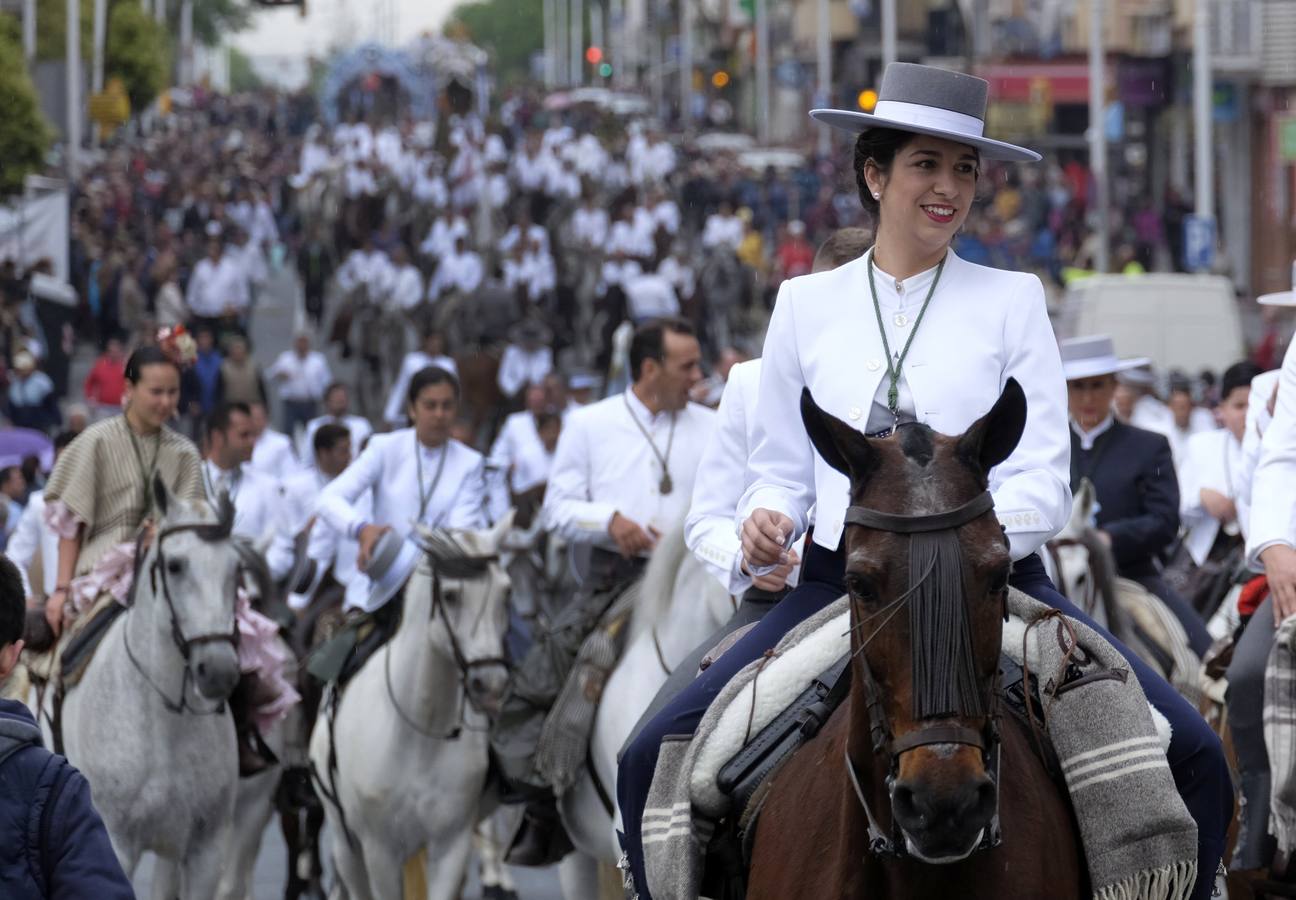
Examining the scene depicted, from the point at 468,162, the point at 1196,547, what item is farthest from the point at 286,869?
the point at 468,162

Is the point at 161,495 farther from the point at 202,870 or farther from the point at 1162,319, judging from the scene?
the point at 1162,319

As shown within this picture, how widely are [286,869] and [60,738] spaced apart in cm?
442

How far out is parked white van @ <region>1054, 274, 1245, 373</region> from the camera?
2684cm

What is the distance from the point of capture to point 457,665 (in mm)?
11047

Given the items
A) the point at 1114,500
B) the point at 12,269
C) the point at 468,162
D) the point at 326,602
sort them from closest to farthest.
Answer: the point at 1114,500, the point at 326,602, the point at 12,269, the point at 468,162

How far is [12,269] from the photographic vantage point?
33031mm

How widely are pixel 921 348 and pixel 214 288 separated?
33606mm

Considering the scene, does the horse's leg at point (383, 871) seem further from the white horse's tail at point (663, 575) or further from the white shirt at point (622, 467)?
the white horse's tail at point (663, 575)

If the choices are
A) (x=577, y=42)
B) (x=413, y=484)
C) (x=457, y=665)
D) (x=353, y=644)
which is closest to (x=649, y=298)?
(x=413, y=484)

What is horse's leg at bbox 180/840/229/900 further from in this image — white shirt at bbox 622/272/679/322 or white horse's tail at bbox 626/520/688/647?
white shirt at bbox 622/272/679/322

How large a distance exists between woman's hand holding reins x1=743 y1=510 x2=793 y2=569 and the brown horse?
338 mm

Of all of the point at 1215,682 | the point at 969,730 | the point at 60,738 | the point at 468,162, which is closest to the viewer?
the point at 969,730

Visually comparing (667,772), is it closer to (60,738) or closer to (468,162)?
(60,738)

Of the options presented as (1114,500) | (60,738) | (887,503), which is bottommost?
(60,738)
